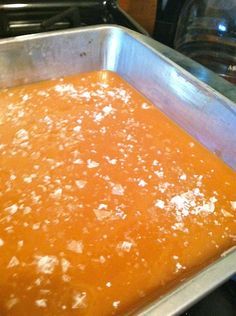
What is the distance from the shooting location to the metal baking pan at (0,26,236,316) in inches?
36.0

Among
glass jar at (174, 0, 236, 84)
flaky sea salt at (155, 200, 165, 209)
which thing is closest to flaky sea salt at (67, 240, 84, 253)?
flaky sea salt at (155, 200, 165, 209)

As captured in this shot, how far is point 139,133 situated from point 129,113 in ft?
0.35

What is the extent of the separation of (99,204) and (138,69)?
0.60m

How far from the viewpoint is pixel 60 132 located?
37.0 inches

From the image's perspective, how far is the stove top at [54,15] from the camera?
1263 mm

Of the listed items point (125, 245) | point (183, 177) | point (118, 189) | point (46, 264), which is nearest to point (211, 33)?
point (183, 177)

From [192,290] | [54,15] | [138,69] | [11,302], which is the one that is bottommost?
[11,302]

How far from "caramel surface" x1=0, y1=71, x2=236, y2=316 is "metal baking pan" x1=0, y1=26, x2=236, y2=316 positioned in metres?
0.05

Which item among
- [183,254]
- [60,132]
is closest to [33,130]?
[60,132]

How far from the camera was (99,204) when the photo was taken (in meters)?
0.75

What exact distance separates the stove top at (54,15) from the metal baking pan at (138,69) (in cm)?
18

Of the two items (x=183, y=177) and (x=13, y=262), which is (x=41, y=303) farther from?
(x=183, y=177)

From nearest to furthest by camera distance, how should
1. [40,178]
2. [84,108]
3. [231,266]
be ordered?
[231,266] < [40,178] < [84,108]

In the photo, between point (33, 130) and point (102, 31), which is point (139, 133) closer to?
point (33, 130)
